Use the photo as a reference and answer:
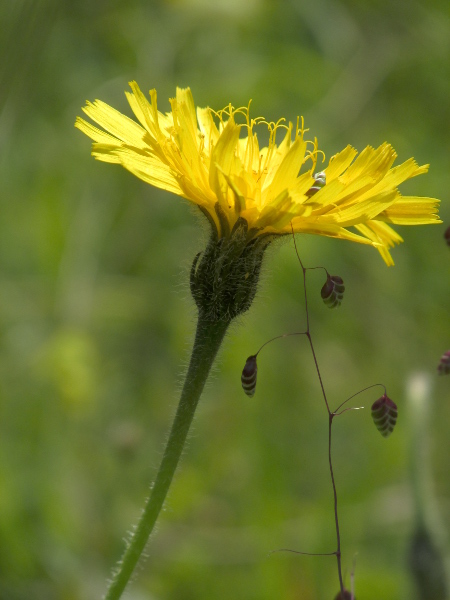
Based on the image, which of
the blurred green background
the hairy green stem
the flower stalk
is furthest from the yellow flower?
the blurred green background

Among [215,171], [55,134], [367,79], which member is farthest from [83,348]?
[367,79]

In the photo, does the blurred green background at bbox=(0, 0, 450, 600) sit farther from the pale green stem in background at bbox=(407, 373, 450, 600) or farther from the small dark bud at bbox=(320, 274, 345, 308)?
the small dark bud at bbox=(320, 274, 345, 308)

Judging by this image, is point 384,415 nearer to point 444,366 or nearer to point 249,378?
point 444,366

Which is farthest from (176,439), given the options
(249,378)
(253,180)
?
(253,180)

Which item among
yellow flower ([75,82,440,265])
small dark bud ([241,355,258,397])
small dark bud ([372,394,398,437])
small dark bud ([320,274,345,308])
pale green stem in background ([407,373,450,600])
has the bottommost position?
pale green stem in background ([407,373,450,600])

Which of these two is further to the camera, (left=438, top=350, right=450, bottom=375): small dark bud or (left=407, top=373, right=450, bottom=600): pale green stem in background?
(left=407, top=373, right=450, bottom=600): pale green stem in background

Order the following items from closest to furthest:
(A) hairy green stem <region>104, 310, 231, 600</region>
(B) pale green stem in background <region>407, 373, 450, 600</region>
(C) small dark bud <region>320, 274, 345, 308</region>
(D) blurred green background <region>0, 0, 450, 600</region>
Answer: (A) hairy green stem <region>104, 310, 231, 600</region>
(C) small dark bud <region>320, 274, 345, 308</region>
(B) pale green stem in background <region>407, 373, 450, 600</region>
(D) blurred green background <region>0, 0, 450, 600</region>
